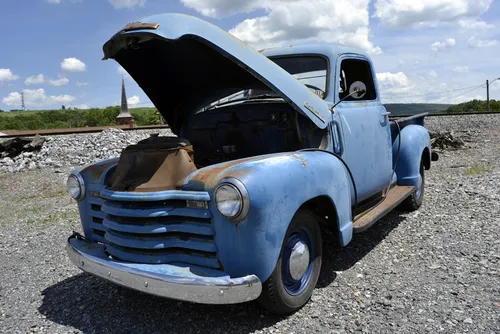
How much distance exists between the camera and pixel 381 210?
A: 13.2 ft

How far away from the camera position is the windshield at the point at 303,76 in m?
3.92

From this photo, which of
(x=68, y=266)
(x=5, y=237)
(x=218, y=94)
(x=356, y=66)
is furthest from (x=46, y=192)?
(x=356, y=66)

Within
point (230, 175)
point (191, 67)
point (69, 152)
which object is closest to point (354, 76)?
point (191, 67)

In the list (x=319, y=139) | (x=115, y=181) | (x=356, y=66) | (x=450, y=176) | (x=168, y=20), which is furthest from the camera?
(x=450, y=176)

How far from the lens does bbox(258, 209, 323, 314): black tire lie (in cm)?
271

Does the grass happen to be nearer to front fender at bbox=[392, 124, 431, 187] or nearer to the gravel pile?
front fender at bbox=[392, 124, 431, 187]

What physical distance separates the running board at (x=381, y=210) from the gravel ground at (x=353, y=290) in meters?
0.44

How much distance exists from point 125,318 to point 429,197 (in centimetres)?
488

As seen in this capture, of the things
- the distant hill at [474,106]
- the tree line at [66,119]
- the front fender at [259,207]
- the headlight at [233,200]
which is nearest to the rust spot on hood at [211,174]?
the front fender at [259,207]

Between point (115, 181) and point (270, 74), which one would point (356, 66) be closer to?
point (270, 74)

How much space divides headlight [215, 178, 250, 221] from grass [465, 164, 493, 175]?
23.1ft

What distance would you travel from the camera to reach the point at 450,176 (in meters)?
8.04

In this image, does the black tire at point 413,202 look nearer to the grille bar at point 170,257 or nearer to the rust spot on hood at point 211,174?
the rust spot on hood at point 211,174

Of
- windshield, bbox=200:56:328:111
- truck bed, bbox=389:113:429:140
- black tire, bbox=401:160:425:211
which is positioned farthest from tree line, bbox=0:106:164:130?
windshield, bbox=200:56:328:111
